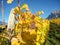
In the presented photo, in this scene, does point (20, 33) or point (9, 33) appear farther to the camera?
point (20, 33)

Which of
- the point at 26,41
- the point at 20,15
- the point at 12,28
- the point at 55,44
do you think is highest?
the point at 20,15

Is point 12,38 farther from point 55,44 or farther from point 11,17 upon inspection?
point 55,44

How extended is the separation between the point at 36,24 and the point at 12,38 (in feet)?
3.26

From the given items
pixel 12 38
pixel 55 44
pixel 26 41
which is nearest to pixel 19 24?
pixel 26 41

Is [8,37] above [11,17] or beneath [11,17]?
beneath

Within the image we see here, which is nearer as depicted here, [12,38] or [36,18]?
[12,38]

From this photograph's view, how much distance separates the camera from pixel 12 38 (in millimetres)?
2578

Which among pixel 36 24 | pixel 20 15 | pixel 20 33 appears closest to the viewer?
pixel 20 33

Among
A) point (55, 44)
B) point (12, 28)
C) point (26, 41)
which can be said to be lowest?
point (55, 44)

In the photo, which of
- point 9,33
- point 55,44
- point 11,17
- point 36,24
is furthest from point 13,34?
point 55,44

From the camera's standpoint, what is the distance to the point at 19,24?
3.11 metres

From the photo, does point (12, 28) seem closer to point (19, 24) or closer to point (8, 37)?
point (8, 37)

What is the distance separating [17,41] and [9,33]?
159 millimetres

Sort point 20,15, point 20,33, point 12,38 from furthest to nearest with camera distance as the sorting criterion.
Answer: point 20,15
point 20,33
point 12,38
